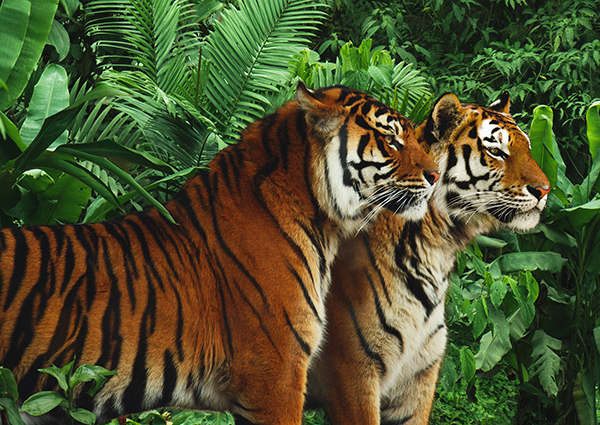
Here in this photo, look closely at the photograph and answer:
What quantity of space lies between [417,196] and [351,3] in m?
3.62

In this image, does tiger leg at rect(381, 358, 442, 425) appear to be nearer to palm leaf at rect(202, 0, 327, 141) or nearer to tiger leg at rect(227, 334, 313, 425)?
tiger leg at rect(227, 334, 313, 425)

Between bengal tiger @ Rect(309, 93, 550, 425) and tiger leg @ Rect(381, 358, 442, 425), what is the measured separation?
0.04 feet

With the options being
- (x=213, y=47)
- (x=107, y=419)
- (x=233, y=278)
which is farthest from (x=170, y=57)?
(x=107, y=419)

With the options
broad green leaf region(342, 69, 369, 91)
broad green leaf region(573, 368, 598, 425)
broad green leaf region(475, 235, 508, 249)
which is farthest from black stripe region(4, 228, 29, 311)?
broad green leaf region(573, 368, 598, 425)

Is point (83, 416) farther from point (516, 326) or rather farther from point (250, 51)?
point (516, 326)

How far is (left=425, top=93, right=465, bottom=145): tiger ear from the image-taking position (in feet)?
5.38

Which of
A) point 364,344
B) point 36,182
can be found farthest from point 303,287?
point 36,182

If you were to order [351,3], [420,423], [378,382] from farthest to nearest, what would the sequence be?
[351,3] < [420,423] < [378,382]

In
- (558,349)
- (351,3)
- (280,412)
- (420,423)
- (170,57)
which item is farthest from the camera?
(351,3)

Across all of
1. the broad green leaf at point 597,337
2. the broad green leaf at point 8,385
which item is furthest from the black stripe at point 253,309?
the broad green leaf at point 597,337

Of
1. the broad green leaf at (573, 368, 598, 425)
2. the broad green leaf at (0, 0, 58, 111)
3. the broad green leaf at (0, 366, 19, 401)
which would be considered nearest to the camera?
the broad green leaf at (0, 366, 19, 401)

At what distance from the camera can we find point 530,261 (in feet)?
8.40

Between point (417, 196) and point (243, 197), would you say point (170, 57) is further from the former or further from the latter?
point (417, 196)

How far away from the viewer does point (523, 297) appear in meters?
2.36
